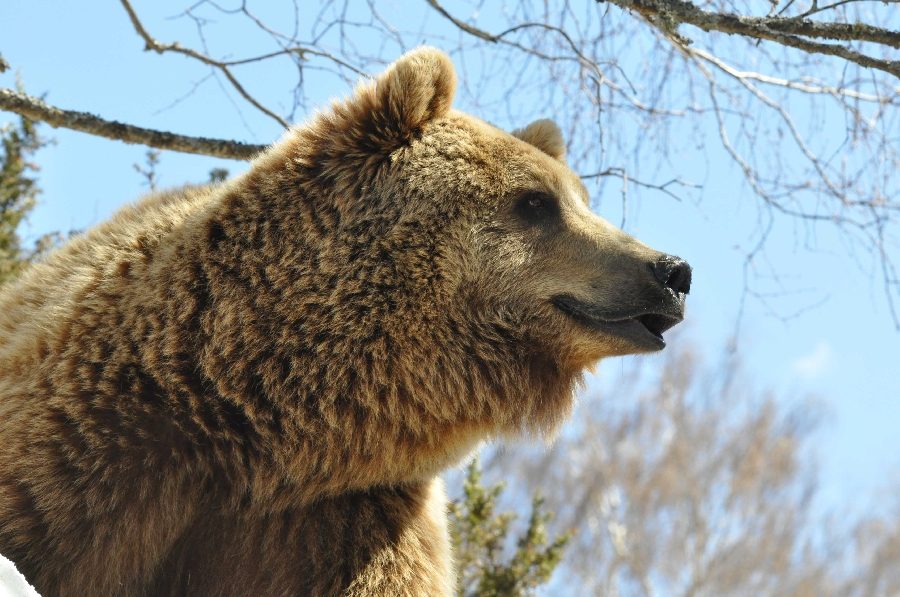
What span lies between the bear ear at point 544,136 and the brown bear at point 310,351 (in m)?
0.57

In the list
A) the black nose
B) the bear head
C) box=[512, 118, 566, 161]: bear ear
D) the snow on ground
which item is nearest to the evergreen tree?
box=[512, 118, 566, 161]: bear ear

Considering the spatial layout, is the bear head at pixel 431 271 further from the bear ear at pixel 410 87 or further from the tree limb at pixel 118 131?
the tree limb at pixel 118 131

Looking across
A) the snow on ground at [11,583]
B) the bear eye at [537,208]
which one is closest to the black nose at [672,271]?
the bear eye at [537,208]

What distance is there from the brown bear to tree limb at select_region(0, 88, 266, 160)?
140 centimetres

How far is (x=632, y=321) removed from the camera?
11.6ft

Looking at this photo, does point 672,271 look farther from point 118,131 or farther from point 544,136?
point 118,131

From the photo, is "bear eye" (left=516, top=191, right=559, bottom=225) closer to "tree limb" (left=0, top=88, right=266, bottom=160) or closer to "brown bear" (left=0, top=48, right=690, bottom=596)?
"brown bear" (left=0, top=48, right=690, bottom=596)

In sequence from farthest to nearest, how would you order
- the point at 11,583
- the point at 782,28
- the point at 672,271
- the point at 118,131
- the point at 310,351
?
1. the point at 118,131
2. the point at 782,28
3. the point at 672,271
4. the point at 310,351
5. the point at 11,583

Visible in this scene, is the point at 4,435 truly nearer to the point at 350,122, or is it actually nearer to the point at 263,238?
the point at 263,238

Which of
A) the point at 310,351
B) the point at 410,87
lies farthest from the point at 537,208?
the point at 310,351

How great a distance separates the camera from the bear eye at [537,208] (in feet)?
12.2

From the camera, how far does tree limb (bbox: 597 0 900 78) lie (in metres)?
3.83

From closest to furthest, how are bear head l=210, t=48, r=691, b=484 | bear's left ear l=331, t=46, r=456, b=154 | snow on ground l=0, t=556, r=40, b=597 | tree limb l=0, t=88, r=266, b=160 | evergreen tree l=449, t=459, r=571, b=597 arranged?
snow on ground l=0, t=556, r=40, b=597 → bear head l=210, t=48, r=691, b=484 → bear's left ear l=331, t=46, r=456, b=154 → tree limb l=0, t=88, r=266, b=160 → evergreen tree l=449, t=459, r=571, b=597

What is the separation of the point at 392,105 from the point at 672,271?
3.84 ft
